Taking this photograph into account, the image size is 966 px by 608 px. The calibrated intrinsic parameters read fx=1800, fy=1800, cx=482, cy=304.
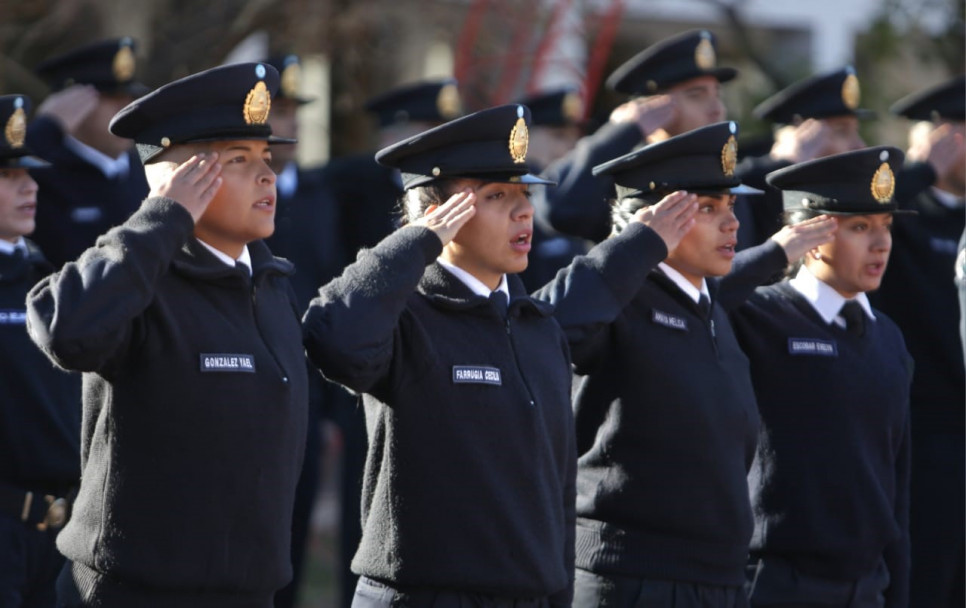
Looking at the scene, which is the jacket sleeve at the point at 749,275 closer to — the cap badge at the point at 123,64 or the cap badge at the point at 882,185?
the cap badge at the point at 882,185

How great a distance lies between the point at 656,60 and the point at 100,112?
2277 mm

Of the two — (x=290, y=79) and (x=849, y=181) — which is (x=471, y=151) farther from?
(x=290, y=79)

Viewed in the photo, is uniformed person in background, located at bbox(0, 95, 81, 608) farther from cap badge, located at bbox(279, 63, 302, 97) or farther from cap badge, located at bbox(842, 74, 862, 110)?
cap badge, located at bbox(842, 74, 862, 110)

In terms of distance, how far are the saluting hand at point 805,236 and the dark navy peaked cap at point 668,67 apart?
1.67 meters

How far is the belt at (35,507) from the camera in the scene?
17.6ft

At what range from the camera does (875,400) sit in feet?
18.9

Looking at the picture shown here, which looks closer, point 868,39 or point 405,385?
point 405,385

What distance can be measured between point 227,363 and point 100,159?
3.03m

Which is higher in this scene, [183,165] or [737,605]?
[183,165]

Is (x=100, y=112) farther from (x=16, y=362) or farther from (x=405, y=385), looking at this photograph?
(x=405, y=385)

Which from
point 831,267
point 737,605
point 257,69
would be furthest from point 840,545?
point 257,69

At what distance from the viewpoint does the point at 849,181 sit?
589 cm

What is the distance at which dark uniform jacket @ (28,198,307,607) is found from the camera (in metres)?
4.15

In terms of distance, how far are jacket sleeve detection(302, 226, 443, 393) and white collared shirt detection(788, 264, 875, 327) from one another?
1716mm
